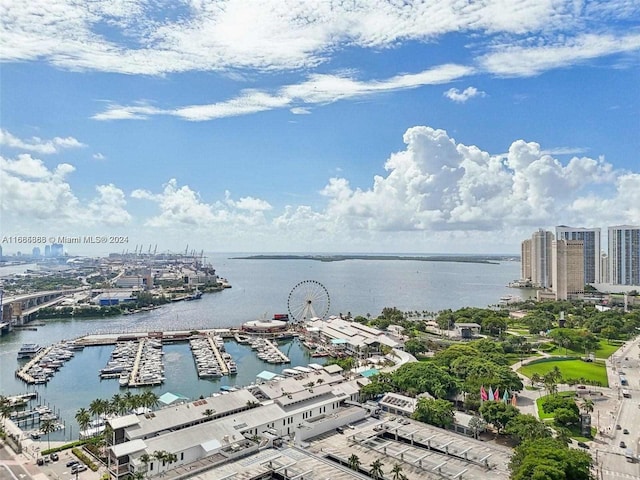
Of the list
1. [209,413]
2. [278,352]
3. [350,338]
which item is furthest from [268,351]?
[209,413]

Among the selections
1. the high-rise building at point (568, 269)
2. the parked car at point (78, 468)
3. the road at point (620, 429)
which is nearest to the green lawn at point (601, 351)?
the road at point (620, 429)

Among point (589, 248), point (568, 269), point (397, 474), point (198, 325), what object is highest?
point (589, 248)

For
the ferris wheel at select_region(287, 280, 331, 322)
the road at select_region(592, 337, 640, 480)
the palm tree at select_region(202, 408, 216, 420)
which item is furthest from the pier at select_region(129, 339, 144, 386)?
the road at select_region(592, 337, 640, 480)

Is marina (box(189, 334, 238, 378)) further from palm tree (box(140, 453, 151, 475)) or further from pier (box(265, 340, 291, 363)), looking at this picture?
palm tree (box(140, 453, 151, 475))

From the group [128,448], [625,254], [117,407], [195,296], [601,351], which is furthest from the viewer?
[625,254]

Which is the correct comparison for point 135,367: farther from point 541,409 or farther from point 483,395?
point 541,409

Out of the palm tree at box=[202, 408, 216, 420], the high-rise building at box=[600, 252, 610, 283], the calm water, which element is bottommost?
the calm water

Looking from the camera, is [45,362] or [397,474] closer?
[397,474]
